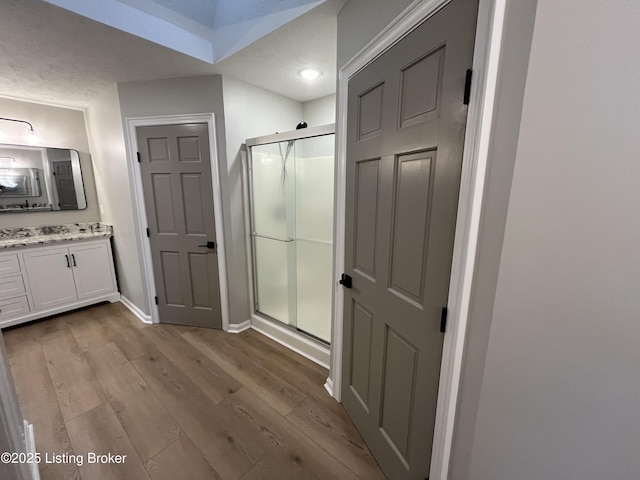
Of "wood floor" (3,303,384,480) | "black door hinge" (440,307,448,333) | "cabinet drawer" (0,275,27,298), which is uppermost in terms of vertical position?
"black door hinge" (440,307,448,333)

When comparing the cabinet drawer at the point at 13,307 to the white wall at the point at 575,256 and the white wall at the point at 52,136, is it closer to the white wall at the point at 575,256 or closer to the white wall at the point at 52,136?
the white wall at the point at 52,136

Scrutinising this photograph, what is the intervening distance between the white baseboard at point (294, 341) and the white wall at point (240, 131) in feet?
0.67

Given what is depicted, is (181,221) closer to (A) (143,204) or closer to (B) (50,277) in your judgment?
(A) (143,204)

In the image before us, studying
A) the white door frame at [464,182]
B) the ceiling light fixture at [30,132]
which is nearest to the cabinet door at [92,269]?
the ceiling light fixture at [30,132]

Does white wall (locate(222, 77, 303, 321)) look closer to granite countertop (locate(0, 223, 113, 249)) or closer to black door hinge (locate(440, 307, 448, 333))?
granite countertop (locate(0, 223, 113, 249))

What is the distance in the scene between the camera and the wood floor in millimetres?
1325

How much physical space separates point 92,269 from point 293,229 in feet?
8.51

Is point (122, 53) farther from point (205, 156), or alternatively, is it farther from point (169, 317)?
point (169, 317)

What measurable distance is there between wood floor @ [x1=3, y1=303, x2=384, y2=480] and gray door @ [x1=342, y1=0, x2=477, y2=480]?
36 cm

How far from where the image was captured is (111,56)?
182cm

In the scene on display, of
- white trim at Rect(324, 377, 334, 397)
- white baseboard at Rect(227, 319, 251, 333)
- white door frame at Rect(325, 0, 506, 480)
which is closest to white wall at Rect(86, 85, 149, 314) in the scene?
white baseboard at Rect(227, 319, 251, 333)

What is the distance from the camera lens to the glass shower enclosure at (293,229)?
6.98 feet

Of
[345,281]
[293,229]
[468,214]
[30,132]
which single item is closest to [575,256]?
[468,214]

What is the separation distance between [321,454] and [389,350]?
2.47 feet
